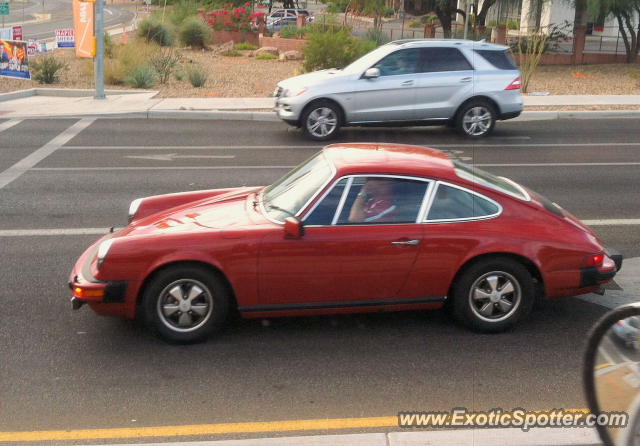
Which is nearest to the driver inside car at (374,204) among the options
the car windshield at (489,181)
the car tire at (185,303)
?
the car windshield at (489,181)

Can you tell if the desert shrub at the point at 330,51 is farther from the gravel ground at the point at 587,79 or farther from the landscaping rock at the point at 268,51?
the landscaping rock at the point at 268,51

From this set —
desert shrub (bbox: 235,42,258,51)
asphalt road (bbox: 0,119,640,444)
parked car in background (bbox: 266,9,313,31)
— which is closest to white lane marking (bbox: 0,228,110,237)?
asphalt road (bbox: 0,119,640,444)

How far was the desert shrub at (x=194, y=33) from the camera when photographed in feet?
115

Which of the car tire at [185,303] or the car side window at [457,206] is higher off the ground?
the car side window at [457,206]

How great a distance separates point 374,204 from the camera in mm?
6414

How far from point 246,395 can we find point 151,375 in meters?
0.74

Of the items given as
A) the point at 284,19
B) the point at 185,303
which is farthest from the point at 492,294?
the point at 284,19

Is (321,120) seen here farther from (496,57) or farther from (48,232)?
(48,232)

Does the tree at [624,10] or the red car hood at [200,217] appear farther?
the tree at [624,10]

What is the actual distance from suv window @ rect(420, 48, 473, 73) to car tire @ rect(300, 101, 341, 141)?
197 centimetres

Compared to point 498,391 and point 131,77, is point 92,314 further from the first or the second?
point 131,77

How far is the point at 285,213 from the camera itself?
21.0 ft

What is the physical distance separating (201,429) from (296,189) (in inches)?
90.3

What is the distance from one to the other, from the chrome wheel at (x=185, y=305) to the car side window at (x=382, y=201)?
1.15 meters
